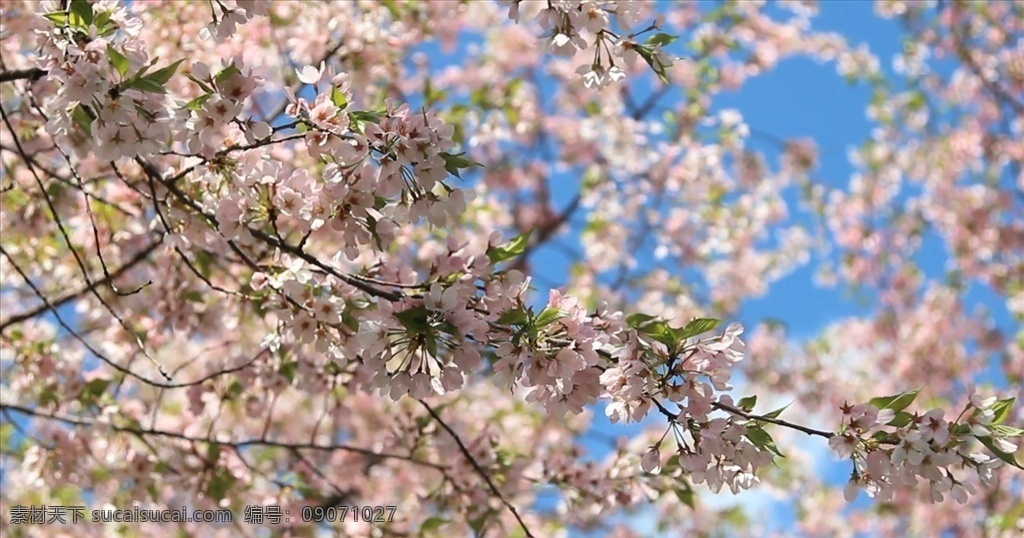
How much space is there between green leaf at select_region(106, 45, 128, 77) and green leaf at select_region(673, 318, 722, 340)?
3.90 feet

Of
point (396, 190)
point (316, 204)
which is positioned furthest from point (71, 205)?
point (396, 190)

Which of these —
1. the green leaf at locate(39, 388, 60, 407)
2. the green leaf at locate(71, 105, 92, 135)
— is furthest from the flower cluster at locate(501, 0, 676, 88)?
the green leaf at locate(39, 388, 60, 407)

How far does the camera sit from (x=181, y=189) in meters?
2.39

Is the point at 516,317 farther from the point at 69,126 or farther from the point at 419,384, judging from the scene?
the point at 69,126

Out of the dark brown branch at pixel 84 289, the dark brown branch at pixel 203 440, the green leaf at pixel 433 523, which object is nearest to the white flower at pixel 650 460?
the dark brown branch at pixel 203 440

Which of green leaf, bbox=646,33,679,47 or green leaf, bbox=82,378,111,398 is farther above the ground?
green leaf, bbox=646,33,679,47

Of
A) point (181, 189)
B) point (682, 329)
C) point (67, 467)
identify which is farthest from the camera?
point (67, 467)

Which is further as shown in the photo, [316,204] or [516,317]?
[316,204]

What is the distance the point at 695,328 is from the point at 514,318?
0.36 meters

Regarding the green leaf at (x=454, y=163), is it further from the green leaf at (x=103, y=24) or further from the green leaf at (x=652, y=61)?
the green leaf at (x=103, y=24)

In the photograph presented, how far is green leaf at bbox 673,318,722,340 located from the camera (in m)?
1.80

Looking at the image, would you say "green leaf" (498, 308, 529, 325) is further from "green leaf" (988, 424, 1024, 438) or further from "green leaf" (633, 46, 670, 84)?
"green leaf" (988, 424, 1024, 438)

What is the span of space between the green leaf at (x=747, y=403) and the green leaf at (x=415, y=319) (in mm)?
650

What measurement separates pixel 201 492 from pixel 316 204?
163 cm
